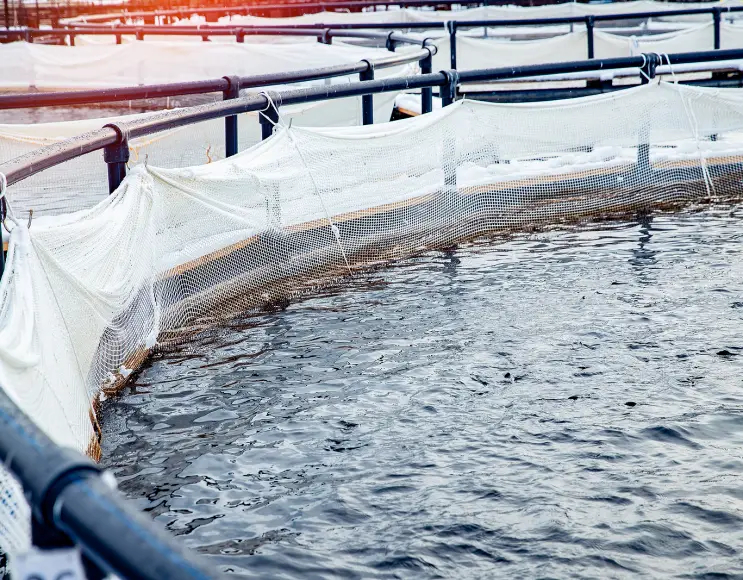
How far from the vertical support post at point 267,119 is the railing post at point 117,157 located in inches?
79.8

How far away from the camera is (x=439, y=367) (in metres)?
5.95

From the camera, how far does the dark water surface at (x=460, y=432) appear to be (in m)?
3.99

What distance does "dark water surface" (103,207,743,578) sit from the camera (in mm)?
3994

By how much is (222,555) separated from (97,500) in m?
2.48

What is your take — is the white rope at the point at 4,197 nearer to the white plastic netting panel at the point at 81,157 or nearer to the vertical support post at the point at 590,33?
the white plastic netting panel at the point at 81,157

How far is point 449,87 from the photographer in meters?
9.94

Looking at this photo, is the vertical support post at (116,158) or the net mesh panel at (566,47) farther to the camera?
the net mesh panel at (566,47)

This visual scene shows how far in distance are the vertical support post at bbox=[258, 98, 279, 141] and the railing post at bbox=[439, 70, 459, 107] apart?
2078 millimetres

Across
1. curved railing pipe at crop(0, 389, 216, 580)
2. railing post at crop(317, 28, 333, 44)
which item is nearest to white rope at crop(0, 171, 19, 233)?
curved railing pipe at crop(0, 389, 216, 580)

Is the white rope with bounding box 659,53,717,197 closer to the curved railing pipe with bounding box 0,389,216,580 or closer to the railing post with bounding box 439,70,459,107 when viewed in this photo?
the railing post with bounding box 439,70,459,107

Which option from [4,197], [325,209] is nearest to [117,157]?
[4,197]

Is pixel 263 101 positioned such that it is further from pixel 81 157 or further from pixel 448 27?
pixel 448 27

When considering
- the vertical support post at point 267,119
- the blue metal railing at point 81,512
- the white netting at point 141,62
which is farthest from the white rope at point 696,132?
the blue metal railing at point 81,512

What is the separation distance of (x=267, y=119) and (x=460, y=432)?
3.89m
